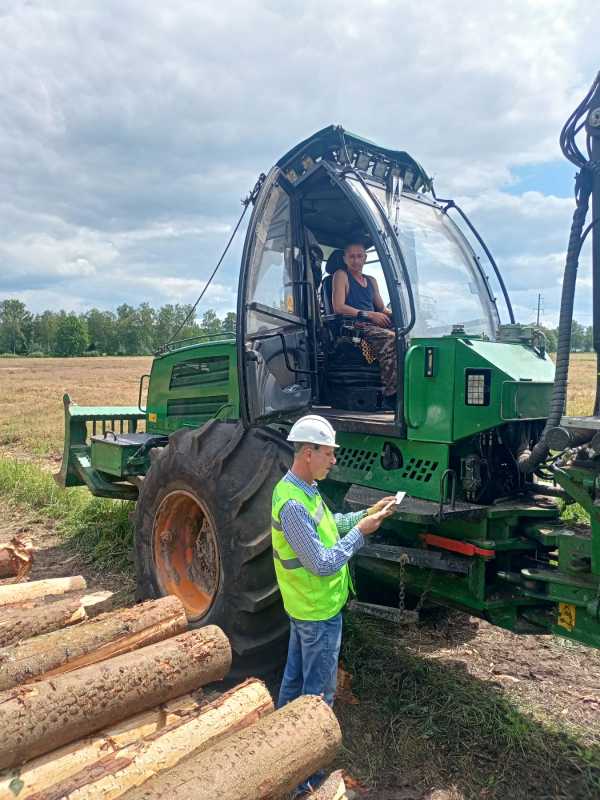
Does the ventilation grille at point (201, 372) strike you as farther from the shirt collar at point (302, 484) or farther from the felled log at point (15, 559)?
the shirt collar at point (302, 484)

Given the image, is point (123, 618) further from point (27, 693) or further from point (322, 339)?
point (322, 339)

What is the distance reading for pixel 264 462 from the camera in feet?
13.4

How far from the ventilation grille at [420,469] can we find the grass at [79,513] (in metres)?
3.48

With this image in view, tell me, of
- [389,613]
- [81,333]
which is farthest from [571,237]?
[81,333]

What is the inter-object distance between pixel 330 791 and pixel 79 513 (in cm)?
548

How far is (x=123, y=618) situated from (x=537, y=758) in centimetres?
226

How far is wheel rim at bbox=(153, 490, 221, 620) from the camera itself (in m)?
4.74

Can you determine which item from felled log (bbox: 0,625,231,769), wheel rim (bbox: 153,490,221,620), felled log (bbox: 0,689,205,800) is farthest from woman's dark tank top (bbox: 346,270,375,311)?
felled log (bbox: 0,689,205,800)

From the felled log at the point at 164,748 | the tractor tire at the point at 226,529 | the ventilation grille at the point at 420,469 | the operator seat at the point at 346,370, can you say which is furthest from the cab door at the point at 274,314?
the felled log at the point at 164,748

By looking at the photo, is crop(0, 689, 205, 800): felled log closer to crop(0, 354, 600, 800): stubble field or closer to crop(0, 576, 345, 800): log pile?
crop(0, 576, 345, 800): log pile

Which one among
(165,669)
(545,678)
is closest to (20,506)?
(165,669)

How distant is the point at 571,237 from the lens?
10.8 ft

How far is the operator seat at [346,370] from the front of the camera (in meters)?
4.71

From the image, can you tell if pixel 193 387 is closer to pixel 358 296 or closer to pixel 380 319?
pixel 358 296
